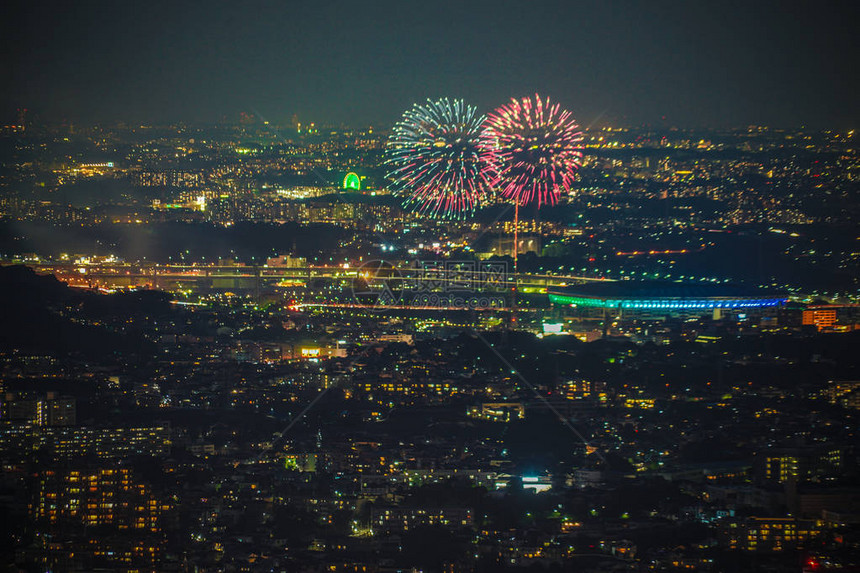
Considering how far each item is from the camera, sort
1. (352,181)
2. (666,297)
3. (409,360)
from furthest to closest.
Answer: (352,181) → (666,297) → (409,360)

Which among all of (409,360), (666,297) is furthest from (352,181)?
(409,360)

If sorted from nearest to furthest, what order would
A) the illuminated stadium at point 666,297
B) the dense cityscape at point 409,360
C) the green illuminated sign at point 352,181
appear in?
the dense cityscape at point 409,360 < the illuminated stadium at point 666,297 < the green illuminated sign at point 352,181

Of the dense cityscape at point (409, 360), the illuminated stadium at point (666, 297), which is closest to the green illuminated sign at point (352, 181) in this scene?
the dense cityscape at point (409, 360)

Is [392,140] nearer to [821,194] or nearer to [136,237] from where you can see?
[136,237]

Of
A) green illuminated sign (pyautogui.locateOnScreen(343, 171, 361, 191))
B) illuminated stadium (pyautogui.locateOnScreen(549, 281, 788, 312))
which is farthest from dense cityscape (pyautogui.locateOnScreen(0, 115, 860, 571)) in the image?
illuminated stadium (pyautogui.locateOnScreen(549, 281, 788, 312))

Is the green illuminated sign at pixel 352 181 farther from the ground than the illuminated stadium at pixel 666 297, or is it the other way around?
the green illuminated sign at pixel 352 181

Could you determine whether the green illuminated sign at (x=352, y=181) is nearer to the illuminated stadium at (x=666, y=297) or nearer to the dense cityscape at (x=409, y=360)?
the dense cityscape at (x=409, y=360)

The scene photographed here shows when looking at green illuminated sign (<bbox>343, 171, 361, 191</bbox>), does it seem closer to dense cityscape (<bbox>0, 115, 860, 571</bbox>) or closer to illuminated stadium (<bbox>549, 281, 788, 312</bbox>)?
dense cityscape (<bbox>0, 115, 860, 571</bbox>)

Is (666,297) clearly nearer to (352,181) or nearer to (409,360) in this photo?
(409,360)
